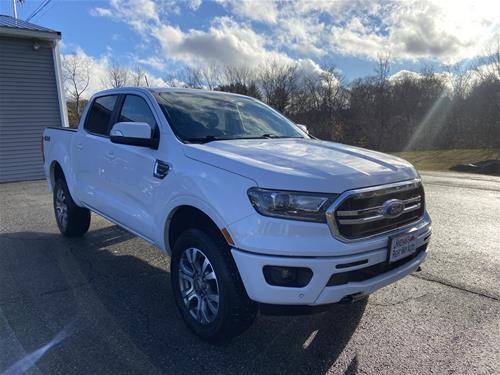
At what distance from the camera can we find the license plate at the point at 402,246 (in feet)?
9.24

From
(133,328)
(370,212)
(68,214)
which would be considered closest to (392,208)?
(370,212)

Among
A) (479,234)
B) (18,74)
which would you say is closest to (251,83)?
(18,74)

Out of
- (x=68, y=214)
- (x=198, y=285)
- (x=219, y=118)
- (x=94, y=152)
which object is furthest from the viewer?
(x=68, y=214)

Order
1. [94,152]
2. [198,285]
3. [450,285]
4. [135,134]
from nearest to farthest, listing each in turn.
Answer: [198,285] → [135,134] → [450,285] → [94,152]

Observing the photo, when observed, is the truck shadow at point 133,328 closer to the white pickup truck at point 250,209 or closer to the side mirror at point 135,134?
the white pickup truck at point 250,209

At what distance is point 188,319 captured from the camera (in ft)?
10.4

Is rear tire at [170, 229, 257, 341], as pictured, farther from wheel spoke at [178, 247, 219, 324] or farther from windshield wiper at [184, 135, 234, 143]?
windshield wiper at [184, 135, 234, 143]

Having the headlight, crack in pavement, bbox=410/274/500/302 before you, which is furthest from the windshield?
crack in pavement, bbox=410/274/500/302

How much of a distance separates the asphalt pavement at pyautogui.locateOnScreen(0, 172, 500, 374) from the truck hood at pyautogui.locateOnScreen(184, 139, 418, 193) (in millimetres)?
1160

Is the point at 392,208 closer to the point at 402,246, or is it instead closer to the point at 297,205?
the point at 402,246

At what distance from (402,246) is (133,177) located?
2.39 metres

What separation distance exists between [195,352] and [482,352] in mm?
2063

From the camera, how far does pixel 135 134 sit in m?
3.41

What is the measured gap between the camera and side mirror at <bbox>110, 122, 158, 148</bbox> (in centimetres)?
339
